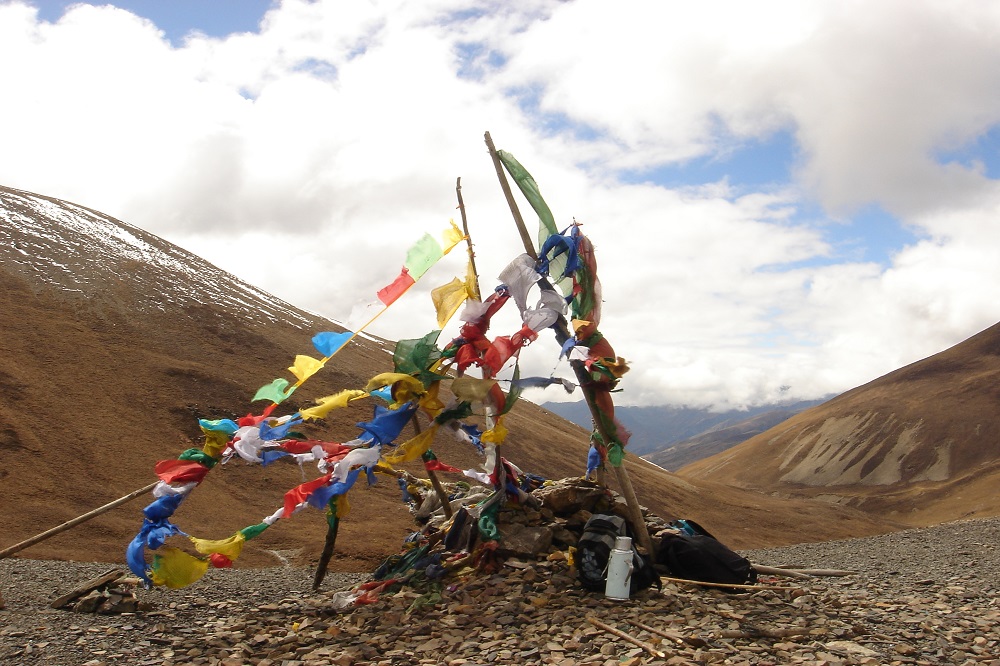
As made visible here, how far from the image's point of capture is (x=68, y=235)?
38.1 m

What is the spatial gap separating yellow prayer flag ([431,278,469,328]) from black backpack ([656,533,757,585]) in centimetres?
331

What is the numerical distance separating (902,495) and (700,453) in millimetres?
136299

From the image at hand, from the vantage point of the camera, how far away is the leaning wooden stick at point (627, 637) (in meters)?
5.58

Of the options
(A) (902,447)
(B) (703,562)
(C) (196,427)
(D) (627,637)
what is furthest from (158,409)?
(A) (902,447)

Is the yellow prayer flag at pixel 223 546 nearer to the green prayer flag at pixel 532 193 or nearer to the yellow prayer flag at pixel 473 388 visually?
the yellow prayer flag at pixel 473 388

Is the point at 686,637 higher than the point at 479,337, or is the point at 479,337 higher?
the point at 479,337

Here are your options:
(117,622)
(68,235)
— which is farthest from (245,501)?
(68,235)

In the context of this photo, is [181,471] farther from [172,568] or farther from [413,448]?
[413,448]

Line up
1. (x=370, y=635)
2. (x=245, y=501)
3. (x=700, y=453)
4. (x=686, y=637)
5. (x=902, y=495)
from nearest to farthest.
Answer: (x=686, y=637)
(x=370, y=635)
(x=245, y=501)
(x=902, y=495)
(x=700, y=453)

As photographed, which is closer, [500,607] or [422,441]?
[500,607]

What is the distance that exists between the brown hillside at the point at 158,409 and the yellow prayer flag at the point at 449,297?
28.9 ft

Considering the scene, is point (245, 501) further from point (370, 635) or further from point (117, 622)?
point (370, 635)

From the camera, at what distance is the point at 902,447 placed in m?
58.8

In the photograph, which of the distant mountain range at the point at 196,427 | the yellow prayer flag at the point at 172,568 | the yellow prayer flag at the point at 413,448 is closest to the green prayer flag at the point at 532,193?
the yellow prayer flag at the point at 413,448
